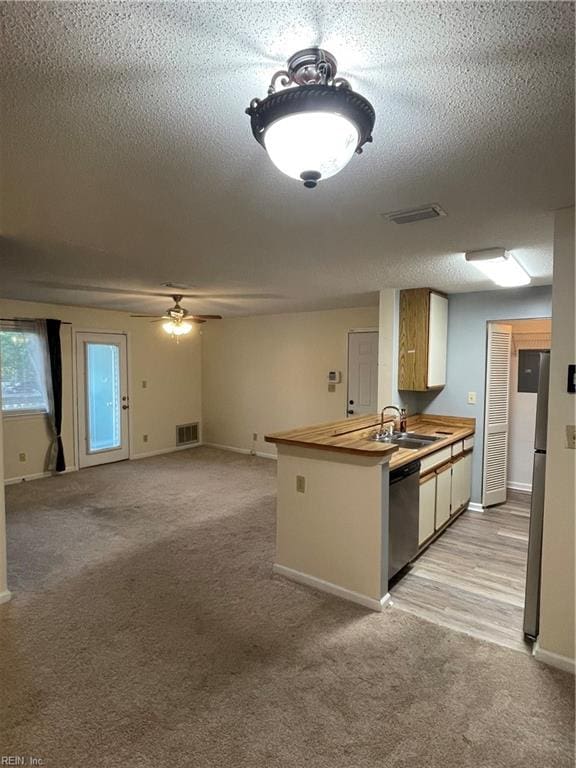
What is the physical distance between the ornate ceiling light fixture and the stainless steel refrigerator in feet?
6.19

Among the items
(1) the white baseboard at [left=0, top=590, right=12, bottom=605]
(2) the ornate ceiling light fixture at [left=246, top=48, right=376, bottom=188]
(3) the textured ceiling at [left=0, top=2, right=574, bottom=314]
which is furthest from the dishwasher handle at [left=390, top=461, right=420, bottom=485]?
(1) the white baseboard at [left=0, top=590, right=12, bottom=605]

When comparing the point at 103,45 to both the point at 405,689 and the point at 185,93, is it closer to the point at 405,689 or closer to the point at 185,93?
the point at 185,93

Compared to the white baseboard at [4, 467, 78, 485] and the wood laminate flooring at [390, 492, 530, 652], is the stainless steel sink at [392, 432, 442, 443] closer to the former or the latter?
the wood laminate flooring at [390, 492, 530, 652]

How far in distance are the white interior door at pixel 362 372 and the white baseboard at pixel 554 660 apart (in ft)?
12.6

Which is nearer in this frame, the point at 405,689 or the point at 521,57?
the point at 521,57

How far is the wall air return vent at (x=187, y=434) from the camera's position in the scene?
7695 millimetres

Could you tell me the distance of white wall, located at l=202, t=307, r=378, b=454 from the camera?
6391 millimetres

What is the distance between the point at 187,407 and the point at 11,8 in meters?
7.10

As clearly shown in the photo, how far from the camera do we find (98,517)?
4.38 meters

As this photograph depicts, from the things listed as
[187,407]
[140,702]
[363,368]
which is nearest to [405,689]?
[140,702]

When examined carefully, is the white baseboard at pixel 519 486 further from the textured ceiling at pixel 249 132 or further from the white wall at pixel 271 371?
the textured ceiling at pixel 249 132

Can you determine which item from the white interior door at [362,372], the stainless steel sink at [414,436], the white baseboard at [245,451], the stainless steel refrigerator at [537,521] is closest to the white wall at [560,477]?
the stainless steel refrigerator at [537,521]

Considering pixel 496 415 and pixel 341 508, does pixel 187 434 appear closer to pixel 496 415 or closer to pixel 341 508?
pixel 496 415

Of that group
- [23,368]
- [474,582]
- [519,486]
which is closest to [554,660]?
[474,582]
